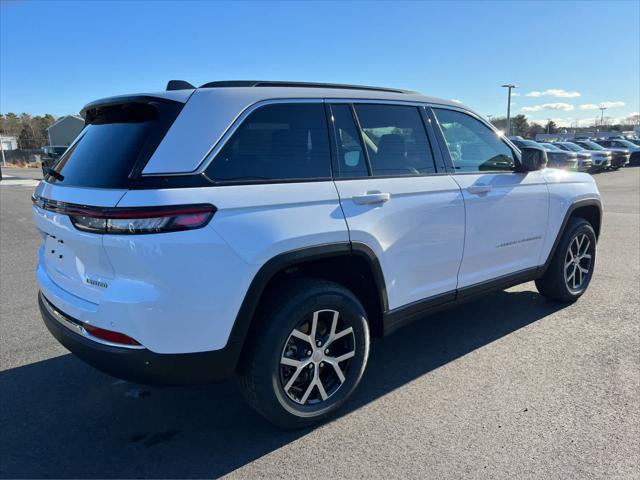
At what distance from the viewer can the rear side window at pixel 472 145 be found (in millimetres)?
3600

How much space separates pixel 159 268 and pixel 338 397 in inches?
55.1

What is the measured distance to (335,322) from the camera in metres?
2.82

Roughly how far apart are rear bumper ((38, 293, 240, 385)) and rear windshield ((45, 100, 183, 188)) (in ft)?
2.65

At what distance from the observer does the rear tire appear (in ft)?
14.8

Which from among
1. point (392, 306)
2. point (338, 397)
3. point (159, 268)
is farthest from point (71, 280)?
point (392, 306)

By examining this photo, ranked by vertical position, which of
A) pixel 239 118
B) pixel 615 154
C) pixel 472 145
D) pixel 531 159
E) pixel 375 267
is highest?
pixel 239 118

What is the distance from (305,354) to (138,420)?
1114 mm

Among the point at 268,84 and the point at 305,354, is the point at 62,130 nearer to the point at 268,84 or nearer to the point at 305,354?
the point at 268,84

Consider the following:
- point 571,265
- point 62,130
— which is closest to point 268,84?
point 571,265

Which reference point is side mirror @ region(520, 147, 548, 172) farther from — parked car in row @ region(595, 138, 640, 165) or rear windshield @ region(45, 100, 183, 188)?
parked car in row @ region(595, 138, 640, 165)

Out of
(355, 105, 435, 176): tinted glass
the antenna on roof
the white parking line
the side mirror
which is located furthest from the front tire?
the white parking line

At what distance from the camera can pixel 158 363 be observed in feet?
7.54

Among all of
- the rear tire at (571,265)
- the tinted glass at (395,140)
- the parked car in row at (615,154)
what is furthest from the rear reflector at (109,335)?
the parked car in row at (615,154)

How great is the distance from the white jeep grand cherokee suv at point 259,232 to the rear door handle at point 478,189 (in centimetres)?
2
